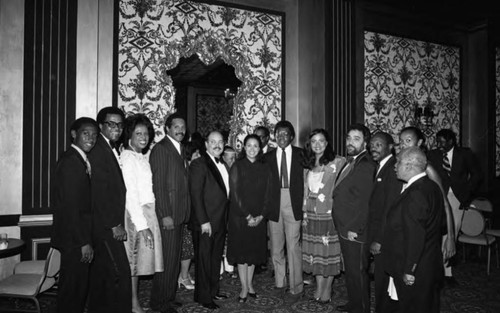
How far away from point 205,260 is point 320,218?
123cm

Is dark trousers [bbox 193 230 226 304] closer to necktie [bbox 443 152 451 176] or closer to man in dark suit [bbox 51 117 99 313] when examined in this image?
man in dark suit [bbox 51 117 99 313]

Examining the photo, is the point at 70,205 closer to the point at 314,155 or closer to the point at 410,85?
the point at 314,155

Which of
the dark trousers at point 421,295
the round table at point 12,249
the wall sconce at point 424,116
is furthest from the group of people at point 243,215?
the wall sconce at point 424,116

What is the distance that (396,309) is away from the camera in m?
3.06

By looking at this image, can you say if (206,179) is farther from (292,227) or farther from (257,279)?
(257,279)

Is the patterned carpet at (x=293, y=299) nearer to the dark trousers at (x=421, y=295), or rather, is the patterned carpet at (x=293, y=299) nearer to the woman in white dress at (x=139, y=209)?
the woman in white dress at (x=139, y=209)

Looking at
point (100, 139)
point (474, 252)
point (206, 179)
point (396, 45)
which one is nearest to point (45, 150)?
point (100, 139)

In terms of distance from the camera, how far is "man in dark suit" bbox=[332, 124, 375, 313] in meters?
3.62

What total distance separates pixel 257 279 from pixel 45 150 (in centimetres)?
298

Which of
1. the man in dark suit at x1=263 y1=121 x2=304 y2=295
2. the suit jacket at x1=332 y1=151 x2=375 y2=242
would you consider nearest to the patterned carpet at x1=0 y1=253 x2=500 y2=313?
the man in dark suit at x1=263 y1=121 x2=304 y2=295

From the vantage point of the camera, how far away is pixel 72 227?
2.92 m

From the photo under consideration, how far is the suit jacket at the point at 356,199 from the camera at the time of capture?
362 cm

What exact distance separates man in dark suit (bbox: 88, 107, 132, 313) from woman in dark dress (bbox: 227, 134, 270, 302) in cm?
118

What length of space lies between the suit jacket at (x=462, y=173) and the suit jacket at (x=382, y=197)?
8.51ft
